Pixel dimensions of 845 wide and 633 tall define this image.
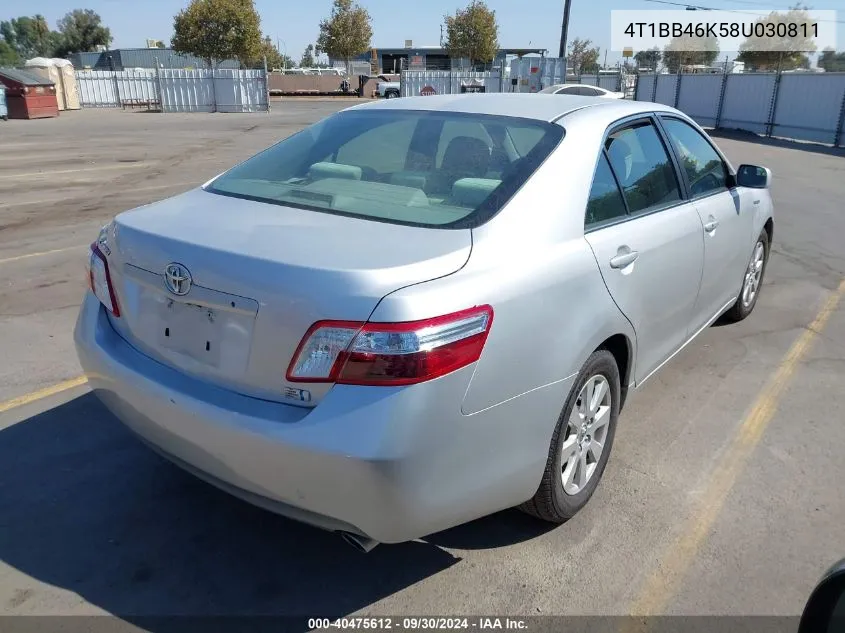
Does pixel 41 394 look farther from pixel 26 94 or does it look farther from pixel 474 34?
pixel 474 34

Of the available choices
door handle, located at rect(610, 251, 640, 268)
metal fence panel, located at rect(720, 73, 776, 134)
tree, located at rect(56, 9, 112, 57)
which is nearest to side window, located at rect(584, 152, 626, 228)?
door handle, located at rect(610, 251, 640, 268)

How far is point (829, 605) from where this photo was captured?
1716 mm

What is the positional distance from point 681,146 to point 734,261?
99 centimetres

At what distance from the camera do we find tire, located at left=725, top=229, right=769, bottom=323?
16.8ft

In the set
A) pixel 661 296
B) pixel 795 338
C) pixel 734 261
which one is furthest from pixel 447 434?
pixel 795 338

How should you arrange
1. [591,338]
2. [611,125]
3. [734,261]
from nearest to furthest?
[591,338]
[611,125]
[734,261]

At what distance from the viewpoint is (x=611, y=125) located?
324 cm

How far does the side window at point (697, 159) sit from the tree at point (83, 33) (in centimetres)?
9931

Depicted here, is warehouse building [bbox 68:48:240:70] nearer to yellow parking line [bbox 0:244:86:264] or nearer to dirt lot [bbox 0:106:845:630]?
yellow parking line [bbox 0:244:86:264]

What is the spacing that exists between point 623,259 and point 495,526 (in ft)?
4.10

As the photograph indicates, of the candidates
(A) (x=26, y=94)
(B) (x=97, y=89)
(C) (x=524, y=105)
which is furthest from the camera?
(B) (x=97, y=89)

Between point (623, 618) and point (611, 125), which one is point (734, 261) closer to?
point (611, 125)

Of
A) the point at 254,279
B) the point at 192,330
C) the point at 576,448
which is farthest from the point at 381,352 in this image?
the point at 576,448

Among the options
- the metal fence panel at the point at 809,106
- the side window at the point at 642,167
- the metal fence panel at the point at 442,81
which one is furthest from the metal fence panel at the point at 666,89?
the side window at the point at 642,167
